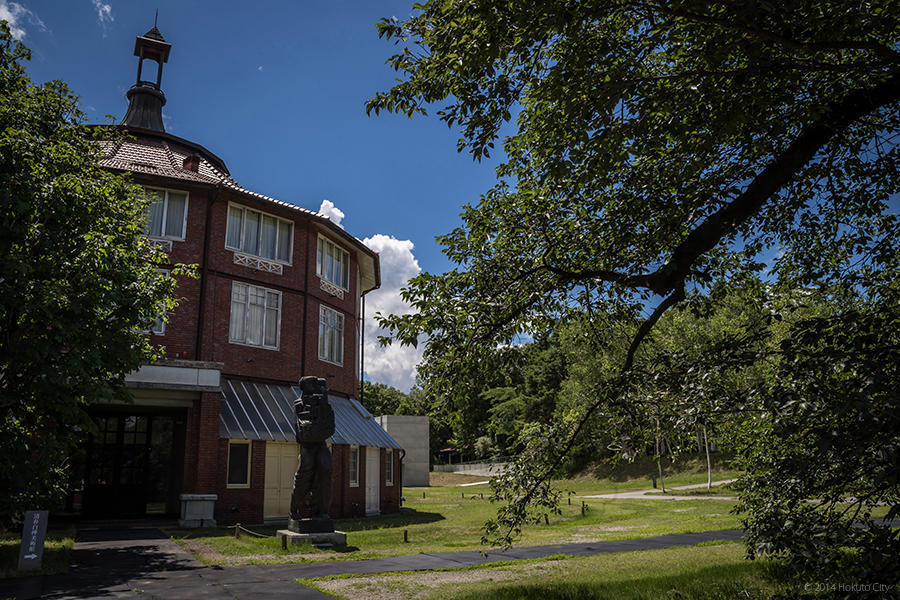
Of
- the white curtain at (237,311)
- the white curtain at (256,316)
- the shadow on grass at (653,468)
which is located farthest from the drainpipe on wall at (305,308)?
the shadow on grass at (653,468)

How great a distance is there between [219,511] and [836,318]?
17.9 meters

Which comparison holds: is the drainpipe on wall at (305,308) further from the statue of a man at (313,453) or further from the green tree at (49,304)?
the green tree at (49,304)

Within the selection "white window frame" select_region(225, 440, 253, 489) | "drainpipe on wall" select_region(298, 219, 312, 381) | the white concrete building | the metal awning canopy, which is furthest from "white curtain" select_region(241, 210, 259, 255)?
the white concrete building

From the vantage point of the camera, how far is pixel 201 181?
21.2 meters

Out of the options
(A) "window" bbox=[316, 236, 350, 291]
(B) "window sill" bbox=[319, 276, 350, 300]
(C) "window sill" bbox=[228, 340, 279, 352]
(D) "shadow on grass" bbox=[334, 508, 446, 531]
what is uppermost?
(A) "window" bbox=[316, 236, 350, 291]

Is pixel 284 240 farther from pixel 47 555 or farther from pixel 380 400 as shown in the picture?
pixel 380 400

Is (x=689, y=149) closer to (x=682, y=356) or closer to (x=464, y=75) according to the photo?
(x=682, y=356)

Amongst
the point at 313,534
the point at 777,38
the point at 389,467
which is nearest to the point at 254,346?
the point at 389,467

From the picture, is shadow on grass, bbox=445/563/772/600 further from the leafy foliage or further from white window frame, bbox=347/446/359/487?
white window frame, bbox=347/446/359/487

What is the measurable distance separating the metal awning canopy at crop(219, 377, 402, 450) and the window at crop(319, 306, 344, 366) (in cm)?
188

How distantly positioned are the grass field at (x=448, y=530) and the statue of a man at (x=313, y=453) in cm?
118

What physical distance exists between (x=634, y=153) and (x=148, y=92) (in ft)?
92.7

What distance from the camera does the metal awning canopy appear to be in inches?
763

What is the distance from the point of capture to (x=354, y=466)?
23625mm
